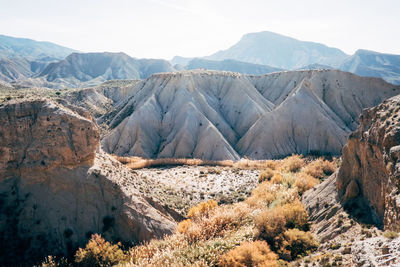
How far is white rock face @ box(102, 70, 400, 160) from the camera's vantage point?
4581 centimetres

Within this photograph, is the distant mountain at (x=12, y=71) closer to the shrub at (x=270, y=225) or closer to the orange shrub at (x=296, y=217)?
the shrub at (x=270, y=225)

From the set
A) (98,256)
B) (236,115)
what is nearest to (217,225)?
(98,256)

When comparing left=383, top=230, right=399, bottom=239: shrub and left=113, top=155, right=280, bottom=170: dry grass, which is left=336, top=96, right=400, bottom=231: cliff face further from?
left=113, top=155, right=280, bottom=170: dry grass

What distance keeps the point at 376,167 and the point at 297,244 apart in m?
5.20

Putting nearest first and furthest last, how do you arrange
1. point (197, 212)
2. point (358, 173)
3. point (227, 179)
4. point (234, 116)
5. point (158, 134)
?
point (358, 173) < point (197, 212) < point (227, 179) < point (158, 134) < point (234, 116)

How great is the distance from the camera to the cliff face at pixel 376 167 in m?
10.1

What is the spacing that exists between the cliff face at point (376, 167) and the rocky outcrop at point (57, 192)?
11258 millimetres

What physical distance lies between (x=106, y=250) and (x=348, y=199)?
516 inches

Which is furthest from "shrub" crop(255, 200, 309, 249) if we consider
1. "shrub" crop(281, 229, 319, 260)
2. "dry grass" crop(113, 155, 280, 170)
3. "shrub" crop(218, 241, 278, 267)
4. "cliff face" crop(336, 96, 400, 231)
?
"dry grass" crop(113, 155, 280, 170)

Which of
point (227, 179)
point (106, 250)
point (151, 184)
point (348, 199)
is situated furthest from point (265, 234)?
point (227, 179)

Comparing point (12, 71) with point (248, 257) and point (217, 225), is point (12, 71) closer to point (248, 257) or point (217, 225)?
point (217, 225)

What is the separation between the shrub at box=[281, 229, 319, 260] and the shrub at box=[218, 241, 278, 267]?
3.25 feet

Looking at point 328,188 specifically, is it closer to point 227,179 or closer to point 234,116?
point 227,179

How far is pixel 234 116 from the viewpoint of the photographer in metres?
55.8
